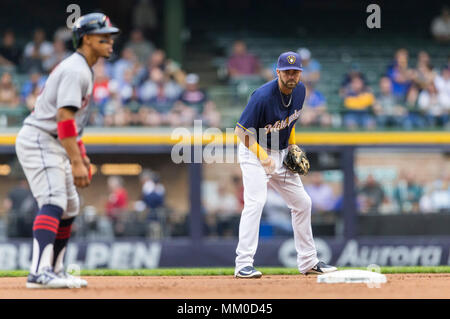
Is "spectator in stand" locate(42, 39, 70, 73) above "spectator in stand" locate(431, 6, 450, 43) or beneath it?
beneath

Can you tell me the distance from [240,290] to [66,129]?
1614 millimetres

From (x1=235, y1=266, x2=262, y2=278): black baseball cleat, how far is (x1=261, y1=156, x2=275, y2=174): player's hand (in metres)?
0.82

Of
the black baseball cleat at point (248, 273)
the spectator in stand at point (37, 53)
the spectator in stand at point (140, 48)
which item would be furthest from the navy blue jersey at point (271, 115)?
the spectator in stand at point (140, 48)

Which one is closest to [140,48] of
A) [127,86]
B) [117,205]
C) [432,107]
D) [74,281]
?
[127,86]

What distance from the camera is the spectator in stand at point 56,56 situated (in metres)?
17.1

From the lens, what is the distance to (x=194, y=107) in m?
16.1

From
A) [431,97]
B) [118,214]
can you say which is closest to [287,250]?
[118,214]

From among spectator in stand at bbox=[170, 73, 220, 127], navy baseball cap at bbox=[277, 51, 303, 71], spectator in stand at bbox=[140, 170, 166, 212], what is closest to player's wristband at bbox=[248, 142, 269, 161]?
navy baseball cap at bbox=[277, 51, 303, 71]

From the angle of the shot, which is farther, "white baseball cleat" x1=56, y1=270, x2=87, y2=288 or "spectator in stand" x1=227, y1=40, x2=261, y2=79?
"spectator in stand" x1=227, y1=40, x2=261, y2=79

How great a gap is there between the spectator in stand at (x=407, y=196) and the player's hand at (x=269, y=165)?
28.1 feet

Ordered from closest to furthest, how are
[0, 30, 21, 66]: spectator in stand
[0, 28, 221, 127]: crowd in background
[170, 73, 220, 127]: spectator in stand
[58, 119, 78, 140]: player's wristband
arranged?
[58, 119, 78, 140]: player's wristband, [170, 73, 220, 127]: spectator in stand, [0, 28, 221, 127]: crowd in background, [0, 30, 21, 66]: spectator in stand

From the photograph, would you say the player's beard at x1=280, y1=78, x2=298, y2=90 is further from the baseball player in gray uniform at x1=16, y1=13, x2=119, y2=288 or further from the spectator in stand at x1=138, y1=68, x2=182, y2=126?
the spectator in stand at x1=138, y1=68, x2=182, y2=126

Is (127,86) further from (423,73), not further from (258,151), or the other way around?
(258,151)

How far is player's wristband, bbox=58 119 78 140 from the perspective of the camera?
5879 mm
